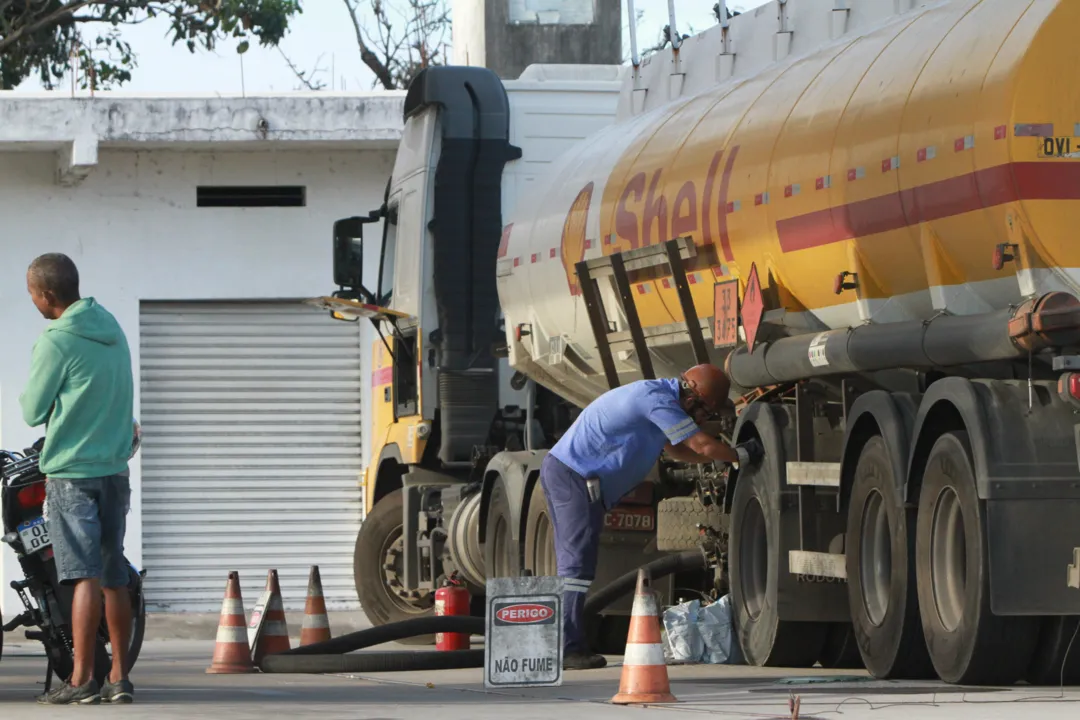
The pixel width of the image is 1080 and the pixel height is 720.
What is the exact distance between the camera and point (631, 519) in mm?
13164

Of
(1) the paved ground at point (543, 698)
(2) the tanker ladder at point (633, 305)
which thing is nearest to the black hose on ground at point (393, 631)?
(1) the paved ground at point (543, 698)

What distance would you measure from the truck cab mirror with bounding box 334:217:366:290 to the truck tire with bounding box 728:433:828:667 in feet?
21.1

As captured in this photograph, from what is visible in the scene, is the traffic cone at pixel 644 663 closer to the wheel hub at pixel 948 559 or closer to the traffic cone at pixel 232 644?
the wheel hub at pixel 948 559

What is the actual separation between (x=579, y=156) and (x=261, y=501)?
7974 mm

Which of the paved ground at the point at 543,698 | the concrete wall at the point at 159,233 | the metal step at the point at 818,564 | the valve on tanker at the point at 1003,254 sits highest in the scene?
the concrete wall at the point at 159,233

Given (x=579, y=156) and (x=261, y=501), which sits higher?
(x=579, y=156)

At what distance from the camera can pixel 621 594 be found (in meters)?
12.1

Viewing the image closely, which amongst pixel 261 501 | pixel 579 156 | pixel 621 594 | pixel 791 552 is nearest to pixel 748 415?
pixel 791 552

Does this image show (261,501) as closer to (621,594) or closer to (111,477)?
(621,594)

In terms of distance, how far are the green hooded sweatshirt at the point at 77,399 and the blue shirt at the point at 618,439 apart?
239cm

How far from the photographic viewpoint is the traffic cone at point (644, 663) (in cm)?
865

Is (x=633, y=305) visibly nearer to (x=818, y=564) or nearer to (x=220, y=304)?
(x=818, y=564)

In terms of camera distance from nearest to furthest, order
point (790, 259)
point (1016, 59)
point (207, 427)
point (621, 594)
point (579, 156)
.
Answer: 1. point (1016, 59)
2. point (790, 259)
3. point (621, 594)
4. point (579, 156)
5. point (207, 427)

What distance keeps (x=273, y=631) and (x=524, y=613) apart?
10.1 feet
